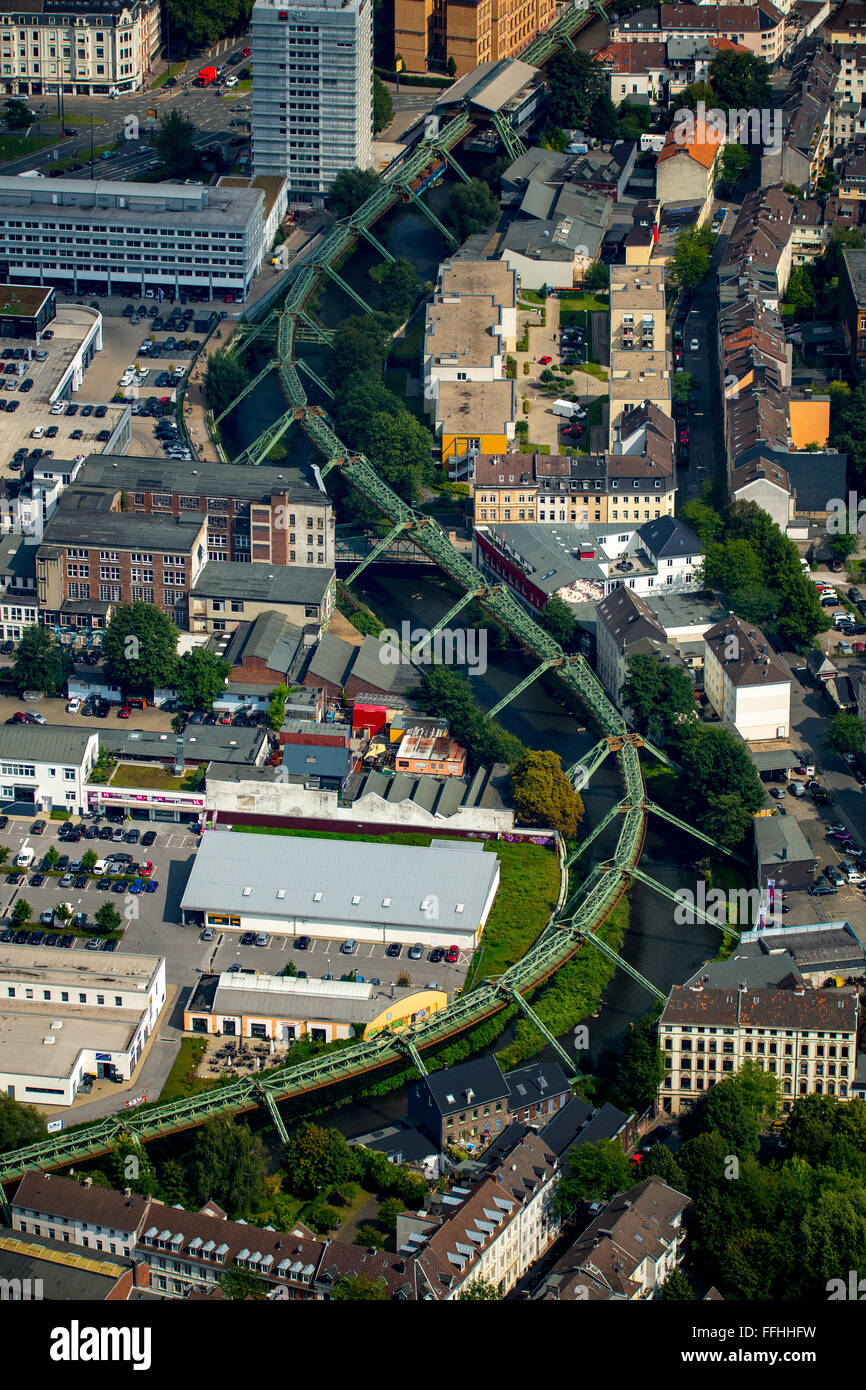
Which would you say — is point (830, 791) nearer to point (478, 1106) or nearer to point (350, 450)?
point (478, 1106)

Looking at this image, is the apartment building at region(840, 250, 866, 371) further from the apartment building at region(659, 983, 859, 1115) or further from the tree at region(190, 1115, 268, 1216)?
the tree at region(190, 1115, 268, 1216)

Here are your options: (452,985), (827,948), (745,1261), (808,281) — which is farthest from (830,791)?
(808,281)

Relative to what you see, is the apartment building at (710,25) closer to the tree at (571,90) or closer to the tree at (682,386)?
the tree at (571,90)

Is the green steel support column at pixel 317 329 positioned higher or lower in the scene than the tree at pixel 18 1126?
higher

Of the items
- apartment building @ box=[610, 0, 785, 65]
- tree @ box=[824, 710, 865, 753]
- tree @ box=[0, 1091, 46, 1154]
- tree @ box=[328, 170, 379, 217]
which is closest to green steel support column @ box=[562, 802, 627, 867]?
tree @ box=[824, 710, 865, 753]

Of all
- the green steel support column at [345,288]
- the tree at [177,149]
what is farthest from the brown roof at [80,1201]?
the tree at [177,149]
